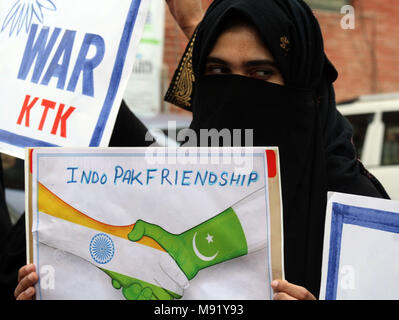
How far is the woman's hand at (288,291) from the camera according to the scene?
48.4 inches

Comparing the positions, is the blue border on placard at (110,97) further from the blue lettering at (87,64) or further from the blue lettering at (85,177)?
the blue lettering at (85,177)

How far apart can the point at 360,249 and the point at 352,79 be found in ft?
24.4

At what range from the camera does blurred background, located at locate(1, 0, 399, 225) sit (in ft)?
15.6

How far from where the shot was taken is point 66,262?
4.37ft

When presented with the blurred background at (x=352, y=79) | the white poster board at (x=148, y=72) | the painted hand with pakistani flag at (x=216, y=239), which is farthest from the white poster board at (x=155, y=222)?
the white poster board at (x=148, y=72)

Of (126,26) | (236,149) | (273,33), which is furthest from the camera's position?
(126,26)

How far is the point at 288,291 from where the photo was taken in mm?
1233

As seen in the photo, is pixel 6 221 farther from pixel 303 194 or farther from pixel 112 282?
pixel 303 194

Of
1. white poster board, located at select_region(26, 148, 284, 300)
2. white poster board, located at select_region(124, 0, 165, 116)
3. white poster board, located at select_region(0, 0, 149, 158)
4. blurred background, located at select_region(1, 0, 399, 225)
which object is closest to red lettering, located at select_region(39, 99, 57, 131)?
white poster board, located at select_region(0, 0, 149, 158)

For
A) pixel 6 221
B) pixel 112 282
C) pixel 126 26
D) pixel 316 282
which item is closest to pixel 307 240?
pixel 316 282

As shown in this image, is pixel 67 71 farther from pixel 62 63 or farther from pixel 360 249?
pixel 360 249

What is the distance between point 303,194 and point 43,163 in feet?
2.05

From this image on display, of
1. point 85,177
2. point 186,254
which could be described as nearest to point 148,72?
point 85,177

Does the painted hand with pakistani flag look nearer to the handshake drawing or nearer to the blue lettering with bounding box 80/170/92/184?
the handshake drawing
